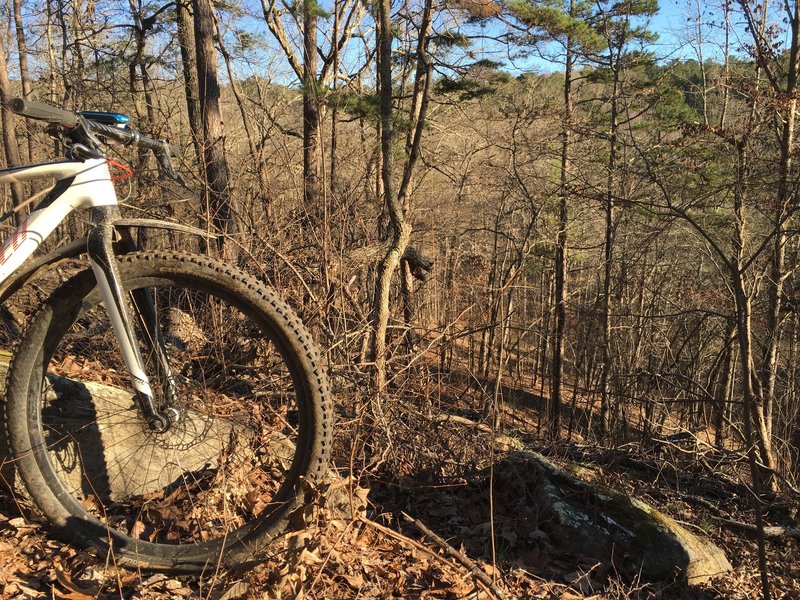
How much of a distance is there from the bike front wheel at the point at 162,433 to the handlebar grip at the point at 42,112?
1.66 ft

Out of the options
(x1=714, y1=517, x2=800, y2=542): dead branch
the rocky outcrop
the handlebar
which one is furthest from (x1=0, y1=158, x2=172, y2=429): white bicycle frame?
(x1=714, y1=517, x2=800, y2=542): dead branch

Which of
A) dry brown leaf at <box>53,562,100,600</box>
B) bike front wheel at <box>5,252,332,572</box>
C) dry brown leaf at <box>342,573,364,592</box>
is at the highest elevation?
bike front wheel at <box>5,252,332,572</box>

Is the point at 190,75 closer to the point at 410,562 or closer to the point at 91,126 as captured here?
the point at 91,126

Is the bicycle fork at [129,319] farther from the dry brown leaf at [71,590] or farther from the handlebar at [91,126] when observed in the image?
the dry brown leaf at [71,590]

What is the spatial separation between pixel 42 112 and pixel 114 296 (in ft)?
2.13

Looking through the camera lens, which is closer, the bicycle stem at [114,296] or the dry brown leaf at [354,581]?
the bicycle stem at [114,296]

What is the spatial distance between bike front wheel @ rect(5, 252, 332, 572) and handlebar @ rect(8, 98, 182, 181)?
0.44 m

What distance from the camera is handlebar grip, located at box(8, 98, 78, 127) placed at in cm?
182

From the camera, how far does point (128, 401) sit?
2.53 metres

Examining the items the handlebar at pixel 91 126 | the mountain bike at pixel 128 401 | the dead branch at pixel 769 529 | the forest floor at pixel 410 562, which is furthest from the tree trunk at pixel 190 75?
the dead branch at pixel 769 529

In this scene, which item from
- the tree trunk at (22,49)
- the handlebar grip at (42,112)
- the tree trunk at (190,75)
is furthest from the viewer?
the tree trunk at (22,49)

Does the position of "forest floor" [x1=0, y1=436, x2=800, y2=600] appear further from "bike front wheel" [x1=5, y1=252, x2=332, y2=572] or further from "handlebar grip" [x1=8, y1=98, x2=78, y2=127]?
"handlebar grip" [x1=8, y1=98, x2=78, y2=127]

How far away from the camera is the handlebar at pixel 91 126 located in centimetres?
183

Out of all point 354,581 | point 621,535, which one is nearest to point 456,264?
point 621,535
